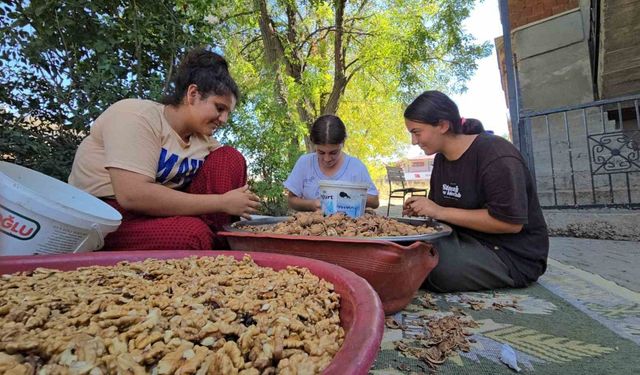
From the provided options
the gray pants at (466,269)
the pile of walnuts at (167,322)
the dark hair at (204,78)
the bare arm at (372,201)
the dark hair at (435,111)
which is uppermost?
the dark hair at (204,78)

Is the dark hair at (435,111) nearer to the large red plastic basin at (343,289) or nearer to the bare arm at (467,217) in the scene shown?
the bare arm at (467,217)

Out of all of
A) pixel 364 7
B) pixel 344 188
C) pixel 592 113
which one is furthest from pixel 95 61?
pixel 364 7

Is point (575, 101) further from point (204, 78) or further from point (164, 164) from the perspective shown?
point (164, 164)

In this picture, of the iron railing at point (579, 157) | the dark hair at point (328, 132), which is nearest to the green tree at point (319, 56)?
the dark hair at point (328, 132)

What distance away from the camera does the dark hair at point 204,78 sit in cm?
170

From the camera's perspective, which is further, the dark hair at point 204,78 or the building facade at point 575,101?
the building facade at point 575,101

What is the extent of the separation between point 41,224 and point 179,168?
2.22 feet

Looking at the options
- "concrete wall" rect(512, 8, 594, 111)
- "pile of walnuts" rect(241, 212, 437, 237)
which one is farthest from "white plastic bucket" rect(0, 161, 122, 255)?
"concrete wall" rect(512, 8, 594, 111)

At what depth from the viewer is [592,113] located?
14.8 ft

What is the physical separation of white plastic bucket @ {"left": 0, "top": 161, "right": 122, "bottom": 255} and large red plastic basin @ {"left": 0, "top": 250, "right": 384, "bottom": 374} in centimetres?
18

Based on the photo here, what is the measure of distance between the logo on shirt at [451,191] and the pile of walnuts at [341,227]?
405mm

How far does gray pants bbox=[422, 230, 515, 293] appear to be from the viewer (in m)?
1.68

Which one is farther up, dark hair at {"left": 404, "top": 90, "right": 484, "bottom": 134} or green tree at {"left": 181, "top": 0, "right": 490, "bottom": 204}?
→ green tree at {"left": 181, "top": 0, "right": 490, "bottom": 204}

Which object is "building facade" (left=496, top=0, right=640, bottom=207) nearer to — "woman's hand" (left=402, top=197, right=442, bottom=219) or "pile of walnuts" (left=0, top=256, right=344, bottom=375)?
"woman's hand" (left=402, top=197, right=442, bottom=219)
